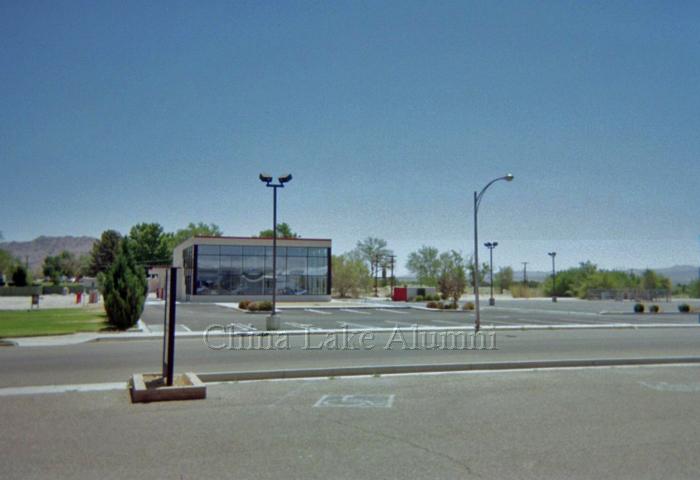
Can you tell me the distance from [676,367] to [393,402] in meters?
8.58

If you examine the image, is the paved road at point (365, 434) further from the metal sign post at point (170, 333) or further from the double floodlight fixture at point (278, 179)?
the double floodlight fixture at point (278, 179)

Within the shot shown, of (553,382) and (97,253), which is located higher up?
(97,253)

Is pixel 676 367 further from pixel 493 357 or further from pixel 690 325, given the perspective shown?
pixel 690 325

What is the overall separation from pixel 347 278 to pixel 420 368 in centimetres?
5919

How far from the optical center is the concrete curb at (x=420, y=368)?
11.6m

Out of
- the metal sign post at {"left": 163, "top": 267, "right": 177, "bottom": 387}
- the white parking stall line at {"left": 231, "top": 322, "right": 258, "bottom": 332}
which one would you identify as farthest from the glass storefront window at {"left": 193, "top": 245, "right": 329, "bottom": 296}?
the metal sign post at {"left": 163, "top": 267, "right": 177, "bottom": 387}

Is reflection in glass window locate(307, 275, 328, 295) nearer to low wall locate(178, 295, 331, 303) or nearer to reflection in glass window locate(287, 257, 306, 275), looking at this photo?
low wall locate(178, 295, 331, 303)

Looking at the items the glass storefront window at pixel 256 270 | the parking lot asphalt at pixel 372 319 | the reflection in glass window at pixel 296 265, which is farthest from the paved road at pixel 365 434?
the reflection in glass window at pixel 296 265

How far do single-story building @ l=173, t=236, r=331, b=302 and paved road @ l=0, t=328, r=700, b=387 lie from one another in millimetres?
34569

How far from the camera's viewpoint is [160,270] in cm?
7538

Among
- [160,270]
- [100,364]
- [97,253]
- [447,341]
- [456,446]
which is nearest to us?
[456,446]

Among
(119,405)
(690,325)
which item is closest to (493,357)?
(119,405)

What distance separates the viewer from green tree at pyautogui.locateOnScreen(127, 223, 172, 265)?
10219 centimetres

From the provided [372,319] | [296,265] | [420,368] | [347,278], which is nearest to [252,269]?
[296,265]
